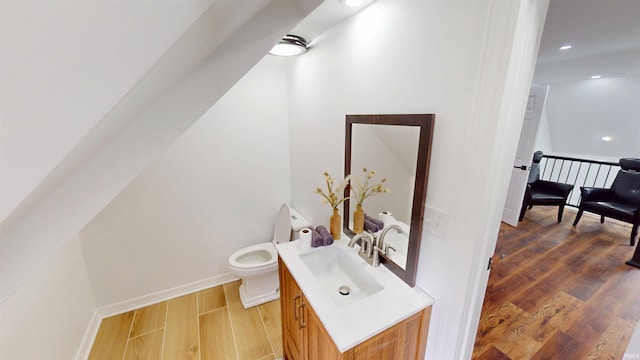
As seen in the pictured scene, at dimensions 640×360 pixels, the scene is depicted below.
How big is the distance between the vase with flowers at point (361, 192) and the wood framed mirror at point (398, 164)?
0.10ft

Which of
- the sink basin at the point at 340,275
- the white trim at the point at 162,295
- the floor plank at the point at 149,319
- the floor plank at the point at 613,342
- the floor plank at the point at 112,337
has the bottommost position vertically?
the floor plank at the point at 149,319

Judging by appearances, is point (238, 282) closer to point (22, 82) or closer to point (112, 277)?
point (112, 277)

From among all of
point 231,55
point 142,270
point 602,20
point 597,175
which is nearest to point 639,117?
point 597,175

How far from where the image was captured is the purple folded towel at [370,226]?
1519mm

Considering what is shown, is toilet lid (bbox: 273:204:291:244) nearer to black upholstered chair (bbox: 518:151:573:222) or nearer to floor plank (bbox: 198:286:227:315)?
floor plank (bbox: 198:286:227:315)

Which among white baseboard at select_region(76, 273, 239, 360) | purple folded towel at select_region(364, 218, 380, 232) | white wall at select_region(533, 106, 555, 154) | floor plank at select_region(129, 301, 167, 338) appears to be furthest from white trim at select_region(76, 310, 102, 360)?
white wall at select_region(533, 106, 555, 154)

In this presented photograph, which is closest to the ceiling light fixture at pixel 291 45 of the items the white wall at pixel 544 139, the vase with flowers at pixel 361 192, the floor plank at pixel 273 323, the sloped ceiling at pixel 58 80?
the vase with flowers at pixel 361 192

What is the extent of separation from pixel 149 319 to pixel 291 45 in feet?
8.57

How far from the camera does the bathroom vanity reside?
982 mm

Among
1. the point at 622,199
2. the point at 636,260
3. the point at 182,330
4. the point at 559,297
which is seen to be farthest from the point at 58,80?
the point at 622,199

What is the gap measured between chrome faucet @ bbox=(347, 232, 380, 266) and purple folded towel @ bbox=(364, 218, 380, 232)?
0.07 metres

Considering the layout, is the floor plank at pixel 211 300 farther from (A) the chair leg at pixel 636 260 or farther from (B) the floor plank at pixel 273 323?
(A) the chair leg at pixel 636 260

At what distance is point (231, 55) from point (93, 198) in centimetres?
72

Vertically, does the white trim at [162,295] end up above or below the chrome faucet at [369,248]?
below
